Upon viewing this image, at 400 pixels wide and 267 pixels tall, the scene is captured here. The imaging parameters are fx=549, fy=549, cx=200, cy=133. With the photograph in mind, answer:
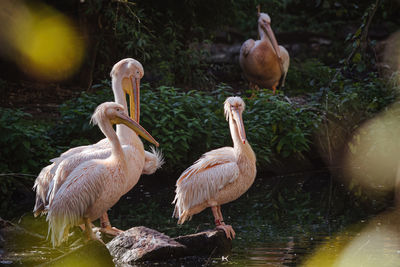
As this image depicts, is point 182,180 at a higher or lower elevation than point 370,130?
higher

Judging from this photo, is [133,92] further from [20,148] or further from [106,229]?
[20,148]

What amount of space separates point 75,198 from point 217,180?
127cm

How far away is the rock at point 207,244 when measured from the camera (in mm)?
4566

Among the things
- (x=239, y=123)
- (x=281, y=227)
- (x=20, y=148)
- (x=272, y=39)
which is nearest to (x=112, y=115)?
(x=239, y=123)

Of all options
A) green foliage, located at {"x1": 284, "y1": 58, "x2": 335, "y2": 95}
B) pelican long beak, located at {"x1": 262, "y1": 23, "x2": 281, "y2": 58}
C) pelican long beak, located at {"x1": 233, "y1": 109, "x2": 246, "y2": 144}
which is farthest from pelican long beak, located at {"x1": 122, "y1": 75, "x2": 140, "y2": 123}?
green foliage, located at {"x1": 284, "y1": 58, "x2": 335, "y2": 95}

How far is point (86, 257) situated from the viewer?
13.7ft

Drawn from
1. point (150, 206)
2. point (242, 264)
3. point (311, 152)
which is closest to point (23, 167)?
point (150, 206)

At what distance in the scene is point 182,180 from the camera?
5.12 metres

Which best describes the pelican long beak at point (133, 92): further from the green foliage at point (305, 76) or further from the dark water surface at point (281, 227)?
the green foliage at point (305, 76)

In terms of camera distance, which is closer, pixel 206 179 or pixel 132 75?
pixel 206 179

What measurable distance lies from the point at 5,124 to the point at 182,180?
133 inches

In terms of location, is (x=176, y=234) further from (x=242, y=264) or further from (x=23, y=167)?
(x=23, y=167)

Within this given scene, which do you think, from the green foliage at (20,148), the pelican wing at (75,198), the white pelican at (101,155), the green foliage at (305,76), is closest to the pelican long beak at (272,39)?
the green foliage at (305,76)

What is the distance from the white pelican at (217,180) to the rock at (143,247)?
20.3 inches
